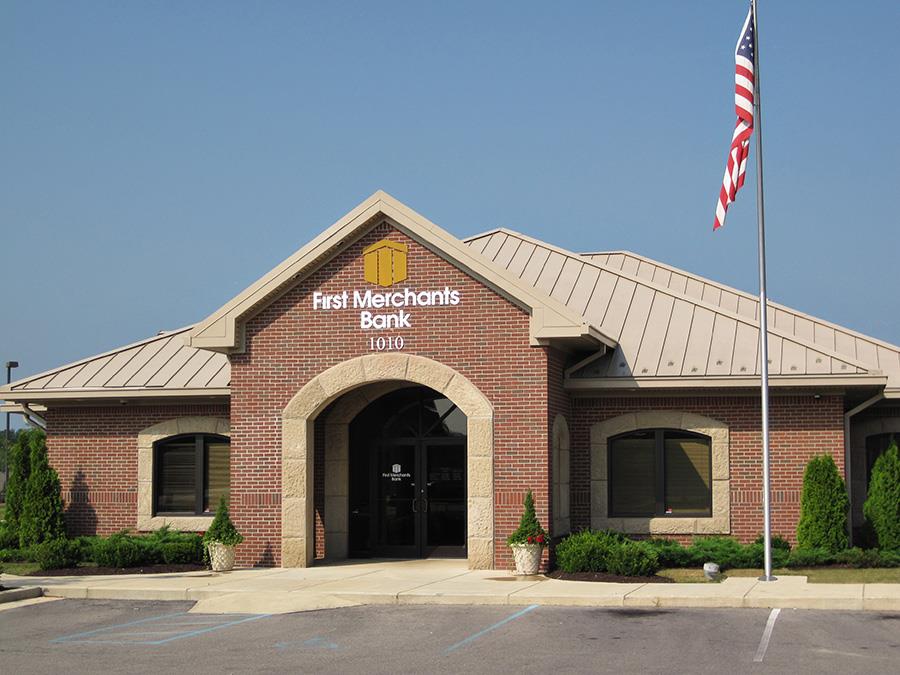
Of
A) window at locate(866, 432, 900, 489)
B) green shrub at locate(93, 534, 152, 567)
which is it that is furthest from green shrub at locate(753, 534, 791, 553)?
green shrub at locate(93, 534, 152, 567)

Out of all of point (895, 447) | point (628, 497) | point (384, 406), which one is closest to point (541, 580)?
point (628, 497)

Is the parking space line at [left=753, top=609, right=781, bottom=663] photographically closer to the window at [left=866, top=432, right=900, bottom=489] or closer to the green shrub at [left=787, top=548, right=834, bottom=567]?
the green shrub at [left=787, top=548, right=834, bottom=567]

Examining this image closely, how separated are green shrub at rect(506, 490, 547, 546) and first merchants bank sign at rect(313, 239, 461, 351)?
3803 millimetres

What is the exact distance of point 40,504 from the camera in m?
25.1

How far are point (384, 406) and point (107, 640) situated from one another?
10.2 m

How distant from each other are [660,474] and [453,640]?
973 centimetres

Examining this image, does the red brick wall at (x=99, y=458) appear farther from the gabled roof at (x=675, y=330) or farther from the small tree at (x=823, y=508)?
the small tree at (x=823, y=508)

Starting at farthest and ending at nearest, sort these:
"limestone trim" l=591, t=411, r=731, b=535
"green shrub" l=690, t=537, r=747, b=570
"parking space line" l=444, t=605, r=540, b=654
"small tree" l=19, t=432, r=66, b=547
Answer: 1. "small tree" l=19, t=432, r=66, b=547
2. "limestone trim" l=591, t=411, r=731, b=535
3. "green shrub" l=690, t=537, r=747, b=570
4. "parking space line" l=444, t=605, r=540, b=654

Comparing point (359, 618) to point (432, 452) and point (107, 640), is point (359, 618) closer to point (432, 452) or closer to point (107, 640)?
point (107, 640)

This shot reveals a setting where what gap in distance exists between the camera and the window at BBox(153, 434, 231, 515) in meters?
25.4

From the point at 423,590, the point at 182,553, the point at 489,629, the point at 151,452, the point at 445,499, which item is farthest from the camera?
the point at 151,452

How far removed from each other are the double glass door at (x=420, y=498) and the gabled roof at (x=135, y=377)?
375cm

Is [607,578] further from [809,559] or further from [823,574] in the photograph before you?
[809,559]

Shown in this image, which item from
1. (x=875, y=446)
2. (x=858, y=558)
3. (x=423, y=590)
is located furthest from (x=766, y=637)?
(x=875, y=446)
